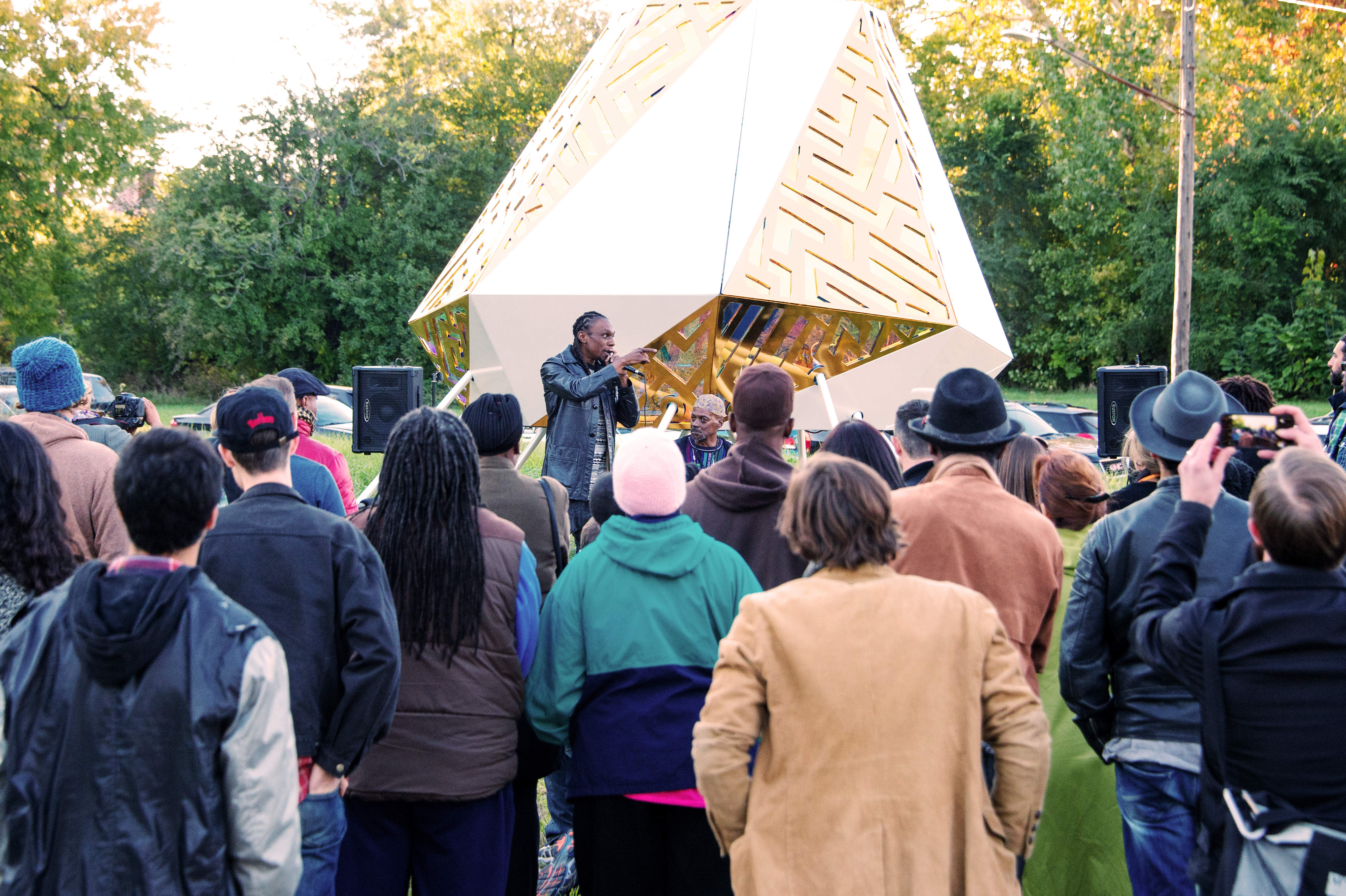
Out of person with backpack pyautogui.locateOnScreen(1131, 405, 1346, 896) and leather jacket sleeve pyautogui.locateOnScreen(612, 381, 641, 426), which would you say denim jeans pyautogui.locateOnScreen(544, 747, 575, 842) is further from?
person with backpack pyautogui.locateOnScreen(1131, 405, 1346, 896)

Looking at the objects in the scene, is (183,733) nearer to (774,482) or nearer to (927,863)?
(927,863)

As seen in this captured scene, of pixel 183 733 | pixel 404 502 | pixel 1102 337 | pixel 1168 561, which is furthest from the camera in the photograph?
pixel 1102 337

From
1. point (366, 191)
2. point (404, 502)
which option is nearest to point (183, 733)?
point (404, 502)

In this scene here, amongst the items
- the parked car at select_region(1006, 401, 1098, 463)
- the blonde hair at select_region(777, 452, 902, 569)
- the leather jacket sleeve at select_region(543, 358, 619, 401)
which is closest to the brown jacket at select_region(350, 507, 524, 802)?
the blonde hair at select_region(777, 452, 902, 569)

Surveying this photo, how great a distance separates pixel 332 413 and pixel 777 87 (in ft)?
40.8

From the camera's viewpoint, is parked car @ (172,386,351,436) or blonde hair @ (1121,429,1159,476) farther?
parked car @ (172,386,351,436)

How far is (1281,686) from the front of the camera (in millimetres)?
1932

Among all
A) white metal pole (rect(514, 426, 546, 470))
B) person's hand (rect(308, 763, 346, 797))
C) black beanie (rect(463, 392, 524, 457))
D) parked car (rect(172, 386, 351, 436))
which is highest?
black beanie (rect(463, 392, 524, 457))

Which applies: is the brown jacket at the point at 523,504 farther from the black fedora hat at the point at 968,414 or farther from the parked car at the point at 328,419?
the parked car at the point at 328,419

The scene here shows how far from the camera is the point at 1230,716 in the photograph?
6.55ft

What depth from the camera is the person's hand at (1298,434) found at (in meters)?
2.17

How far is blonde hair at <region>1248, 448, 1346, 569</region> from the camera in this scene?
1.89 m

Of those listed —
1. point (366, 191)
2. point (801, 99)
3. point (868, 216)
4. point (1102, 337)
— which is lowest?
point (1102, 337)

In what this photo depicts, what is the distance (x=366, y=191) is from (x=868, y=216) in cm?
2405
